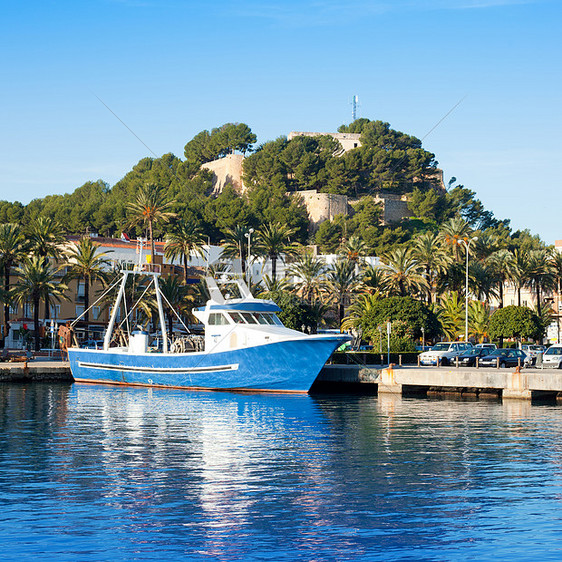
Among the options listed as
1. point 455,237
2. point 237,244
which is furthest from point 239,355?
point 455,237

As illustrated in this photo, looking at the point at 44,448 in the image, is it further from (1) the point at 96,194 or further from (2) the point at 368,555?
(1) the point at 96,194

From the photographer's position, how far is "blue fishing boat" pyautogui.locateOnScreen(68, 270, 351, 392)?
46.1 m

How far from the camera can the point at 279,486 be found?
70.3ft

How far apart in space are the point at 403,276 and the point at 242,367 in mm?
36361

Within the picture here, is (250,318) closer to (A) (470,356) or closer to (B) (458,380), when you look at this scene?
(B) (458,380)

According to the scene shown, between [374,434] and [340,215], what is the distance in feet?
451

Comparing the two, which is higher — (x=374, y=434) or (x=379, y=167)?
(x=379, y=167)

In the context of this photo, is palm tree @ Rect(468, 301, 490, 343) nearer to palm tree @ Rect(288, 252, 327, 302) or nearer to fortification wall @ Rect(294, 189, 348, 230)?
palm tree @ Rect(288, 252, 327, 302)

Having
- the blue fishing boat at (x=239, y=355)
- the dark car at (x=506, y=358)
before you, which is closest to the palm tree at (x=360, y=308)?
the dark car at (x=506, y=358)

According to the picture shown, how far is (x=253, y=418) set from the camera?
3650 centimetres

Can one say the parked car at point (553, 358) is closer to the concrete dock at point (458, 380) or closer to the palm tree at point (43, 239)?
the concrete dock at point (458, 380)

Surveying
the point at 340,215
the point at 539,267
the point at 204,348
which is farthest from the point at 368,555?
the point at 340,215

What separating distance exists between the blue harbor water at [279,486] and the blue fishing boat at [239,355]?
842 centimetres

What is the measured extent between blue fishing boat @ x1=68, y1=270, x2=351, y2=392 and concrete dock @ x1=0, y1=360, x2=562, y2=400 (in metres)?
2.93
